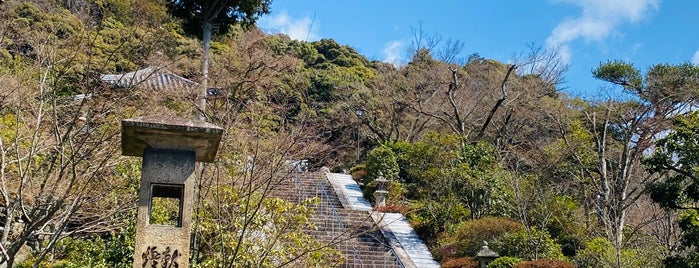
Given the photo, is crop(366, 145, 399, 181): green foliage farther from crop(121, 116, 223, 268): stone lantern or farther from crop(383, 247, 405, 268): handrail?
crop(121, 116, 223, 268): stone lantern

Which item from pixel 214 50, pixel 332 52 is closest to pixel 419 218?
pixel 214 50

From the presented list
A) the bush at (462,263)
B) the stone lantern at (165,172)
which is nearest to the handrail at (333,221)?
the bush at (462,263)

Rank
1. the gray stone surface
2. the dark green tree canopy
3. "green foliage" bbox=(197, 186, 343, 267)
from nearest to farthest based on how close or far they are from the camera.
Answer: "green foliage" bbox=(197, 186, 343, 267) → the gray stone surface → the dark green tree canopy

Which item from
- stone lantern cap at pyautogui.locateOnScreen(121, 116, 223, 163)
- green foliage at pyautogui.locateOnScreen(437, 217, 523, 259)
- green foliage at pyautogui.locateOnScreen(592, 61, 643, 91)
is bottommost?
green foliage at pyautogui.locateOnScreen(437, 217, 523, 259)

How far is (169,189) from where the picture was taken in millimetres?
5266

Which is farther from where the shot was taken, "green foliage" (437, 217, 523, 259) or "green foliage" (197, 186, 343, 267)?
"green foliage" (437, 217, 523, 259)

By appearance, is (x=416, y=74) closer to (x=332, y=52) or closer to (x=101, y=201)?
(x=332, y=52)

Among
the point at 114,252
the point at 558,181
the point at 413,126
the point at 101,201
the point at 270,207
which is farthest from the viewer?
the point at 413,126

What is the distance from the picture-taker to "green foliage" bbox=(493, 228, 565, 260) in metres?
13.1

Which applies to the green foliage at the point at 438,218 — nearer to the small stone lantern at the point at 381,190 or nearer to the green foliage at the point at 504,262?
the small stone lantern at the point at 381,190

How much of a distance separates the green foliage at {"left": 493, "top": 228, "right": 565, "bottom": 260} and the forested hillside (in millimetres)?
36

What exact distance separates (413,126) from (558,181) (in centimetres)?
860

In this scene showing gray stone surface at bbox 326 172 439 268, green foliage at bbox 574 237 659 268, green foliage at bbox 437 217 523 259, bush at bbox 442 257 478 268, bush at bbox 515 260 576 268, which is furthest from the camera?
gray stone surface at bbox 326 172 439 268

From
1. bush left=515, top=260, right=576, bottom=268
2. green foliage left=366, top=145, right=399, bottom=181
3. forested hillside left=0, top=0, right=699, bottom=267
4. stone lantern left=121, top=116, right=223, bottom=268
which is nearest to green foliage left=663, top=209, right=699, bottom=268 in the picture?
forested hillside left=0, top=0, right=699, bottom=267
